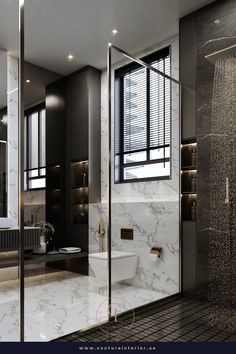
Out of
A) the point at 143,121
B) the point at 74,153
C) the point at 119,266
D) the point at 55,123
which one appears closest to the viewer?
the point at 119,266

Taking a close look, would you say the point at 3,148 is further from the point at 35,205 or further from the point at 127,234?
the point at 127,234

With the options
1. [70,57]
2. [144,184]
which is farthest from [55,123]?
[144,184]

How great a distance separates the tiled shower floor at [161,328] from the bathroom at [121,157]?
→ 0.18 meters

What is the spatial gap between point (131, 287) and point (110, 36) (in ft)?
9.86

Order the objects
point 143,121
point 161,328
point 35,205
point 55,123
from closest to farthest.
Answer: point 161,328 → point 143,121 → point 35,205 → point 55,123

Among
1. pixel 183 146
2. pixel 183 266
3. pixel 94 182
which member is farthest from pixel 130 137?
pixel 183 266

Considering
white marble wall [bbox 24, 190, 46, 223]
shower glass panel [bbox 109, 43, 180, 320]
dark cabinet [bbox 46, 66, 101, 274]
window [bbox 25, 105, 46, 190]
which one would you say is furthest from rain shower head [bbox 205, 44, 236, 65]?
white marble wall [bbox 24, 190, 46, 223]

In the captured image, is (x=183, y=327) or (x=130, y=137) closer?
(x=183, y=327)

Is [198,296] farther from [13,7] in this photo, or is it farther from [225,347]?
[13,7]

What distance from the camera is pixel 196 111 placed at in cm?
368

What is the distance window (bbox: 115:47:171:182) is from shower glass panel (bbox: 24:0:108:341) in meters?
0.98

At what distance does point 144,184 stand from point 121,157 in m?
0.39

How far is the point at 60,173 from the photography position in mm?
4637

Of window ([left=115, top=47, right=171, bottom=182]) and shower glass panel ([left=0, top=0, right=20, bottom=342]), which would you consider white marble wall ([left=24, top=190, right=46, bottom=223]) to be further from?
window ([left=115, top=47, right=171, bottom=182])
